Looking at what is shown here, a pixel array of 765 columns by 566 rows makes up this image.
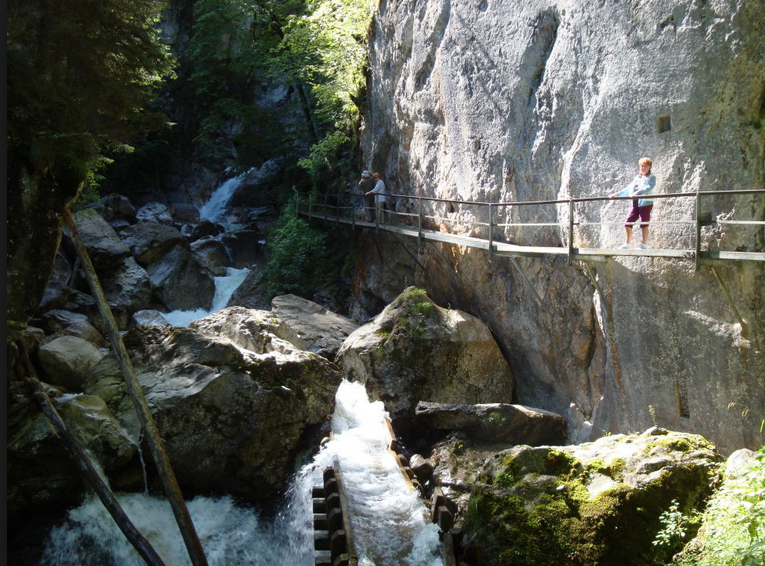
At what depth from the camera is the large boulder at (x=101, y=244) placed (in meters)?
19.3

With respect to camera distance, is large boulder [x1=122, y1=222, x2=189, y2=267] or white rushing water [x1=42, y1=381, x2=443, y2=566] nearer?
white rushing water [x1=42, y1=381, x2=443, y2=566]

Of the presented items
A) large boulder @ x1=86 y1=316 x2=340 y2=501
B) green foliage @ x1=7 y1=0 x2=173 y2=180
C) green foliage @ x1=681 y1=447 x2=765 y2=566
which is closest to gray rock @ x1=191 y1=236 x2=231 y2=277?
large boulder @ x1=86 y1=316 x2=340 y2=501

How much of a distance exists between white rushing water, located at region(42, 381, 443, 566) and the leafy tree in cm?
316

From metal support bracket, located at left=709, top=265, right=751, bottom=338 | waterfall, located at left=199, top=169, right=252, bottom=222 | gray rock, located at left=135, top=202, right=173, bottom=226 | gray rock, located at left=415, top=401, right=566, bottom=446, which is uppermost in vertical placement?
waterfall, located at left=199, top=169, right=252, bottom=222

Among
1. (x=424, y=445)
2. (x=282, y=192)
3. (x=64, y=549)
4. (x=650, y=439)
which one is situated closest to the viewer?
(x=650, y=439)

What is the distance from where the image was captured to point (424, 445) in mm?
11484

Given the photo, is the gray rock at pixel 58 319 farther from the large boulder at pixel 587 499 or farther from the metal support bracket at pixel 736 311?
the metal support bracket at pixel 736 311

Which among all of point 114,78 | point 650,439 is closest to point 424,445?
point 650,439

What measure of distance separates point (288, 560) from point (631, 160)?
8043 millimetres

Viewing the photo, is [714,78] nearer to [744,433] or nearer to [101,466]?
[744,433]

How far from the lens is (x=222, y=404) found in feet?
32.6

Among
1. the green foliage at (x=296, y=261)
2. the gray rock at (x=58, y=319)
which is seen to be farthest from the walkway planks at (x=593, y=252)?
the gray rock at (x=58, y=319)

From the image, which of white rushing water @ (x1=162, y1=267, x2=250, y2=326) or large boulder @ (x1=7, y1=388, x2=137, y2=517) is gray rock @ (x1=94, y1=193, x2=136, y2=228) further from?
large boulder @ (x1=7, y1=388, x2=137, y2=517)

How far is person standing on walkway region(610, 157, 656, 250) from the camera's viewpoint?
30.2 ft
